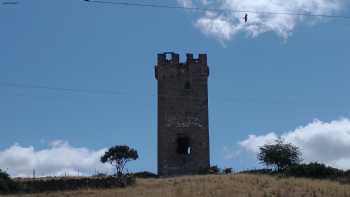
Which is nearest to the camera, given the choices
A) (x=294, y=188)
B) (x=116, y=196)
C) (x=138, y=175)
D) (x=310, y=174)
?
(x=116, y=196)

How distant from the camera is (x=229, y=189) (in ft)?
115

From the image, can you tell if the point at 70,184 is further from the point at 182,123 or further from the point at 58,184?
the point at 182,123

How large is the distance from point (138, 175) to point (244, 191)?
63.0 feet

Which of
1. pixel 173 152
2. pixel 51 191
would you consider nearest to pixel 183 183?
pixel 51 191

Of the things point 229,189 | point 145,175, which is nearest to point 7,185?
point 229,189

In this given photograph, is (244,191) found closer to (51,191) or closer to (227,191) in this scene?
(227,191)

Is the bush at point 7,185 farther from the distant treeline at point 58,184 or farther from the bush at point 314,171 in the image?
the bush at point 314,171

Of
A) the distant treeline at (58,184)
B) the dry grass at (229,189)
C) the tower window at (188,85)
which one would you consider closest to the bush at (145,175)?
the tower window at (188,85)

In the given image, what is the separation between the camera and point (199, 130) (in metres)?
54.2

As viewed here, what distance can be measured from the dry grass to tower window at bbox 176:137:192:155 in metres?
12.7

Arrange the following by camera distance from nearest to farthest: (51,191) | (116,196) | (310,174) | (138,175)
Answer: (116,196)
(51,191)
(310,174)
(138,175)

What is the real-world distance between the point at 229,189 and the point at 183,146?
20233 millimetres

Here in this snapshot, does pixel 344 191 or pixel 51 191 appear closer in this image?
pixel 344 191

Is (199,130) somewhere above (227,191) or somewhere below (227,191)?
above
